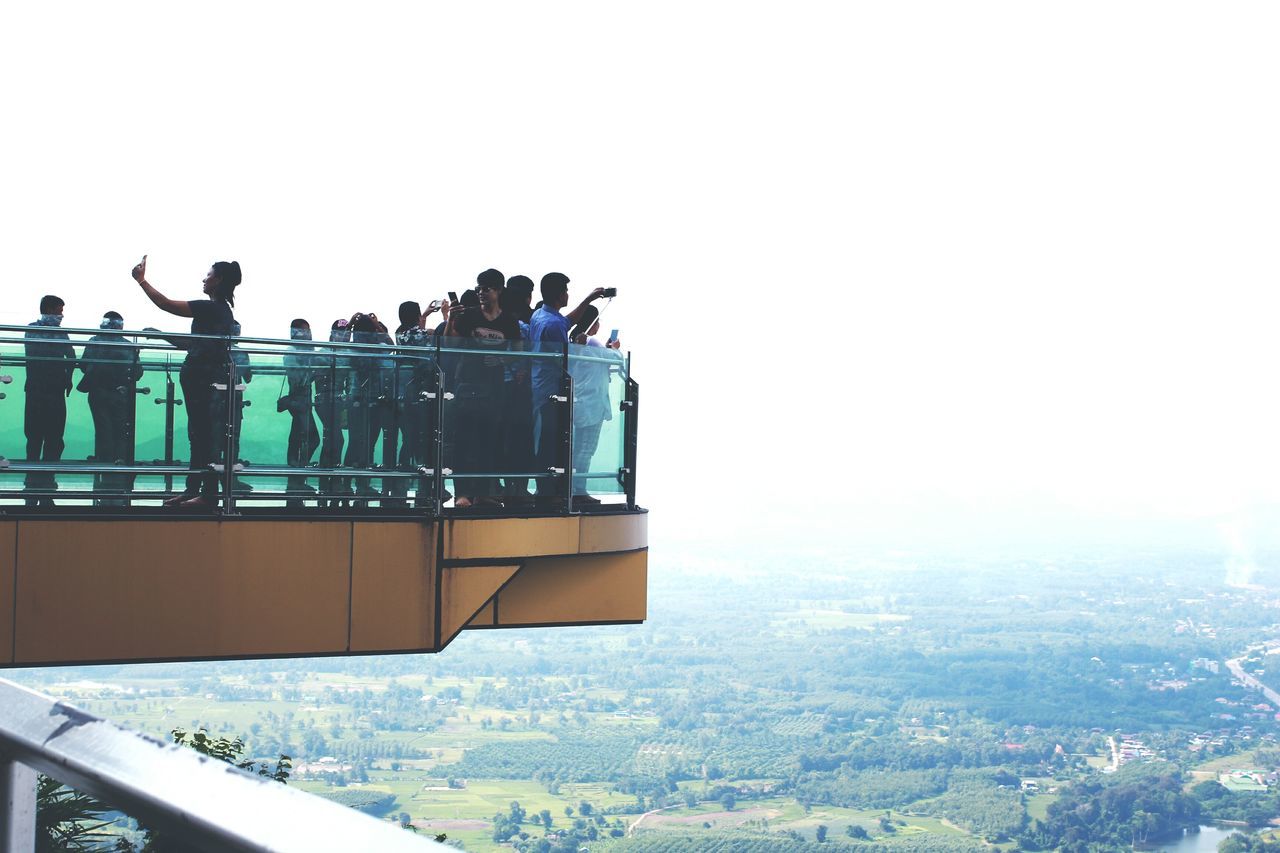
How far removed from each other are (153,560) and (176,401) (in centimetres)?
111

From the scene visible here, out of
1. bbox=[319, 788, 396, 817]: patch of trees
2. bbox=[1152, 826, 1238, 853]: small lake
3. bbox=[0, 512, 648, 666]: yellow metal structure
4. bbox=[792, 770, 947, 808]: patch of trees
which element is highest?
bbox=[0, 512, 648, 666]: yellow metal structure

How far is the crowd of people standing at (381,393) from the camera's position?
9.37 metres

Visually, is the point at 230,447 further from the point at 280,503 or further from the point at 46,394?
the point at 46,394

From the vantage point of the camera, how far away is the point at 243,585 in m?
9.27

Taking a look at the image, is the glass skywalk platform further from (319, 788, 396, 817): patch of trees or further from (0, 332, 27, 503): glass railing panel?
(319, 788, 396, 817): patch of trees

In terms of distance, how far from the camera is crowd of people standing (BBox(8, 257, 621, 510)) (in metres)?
9.37

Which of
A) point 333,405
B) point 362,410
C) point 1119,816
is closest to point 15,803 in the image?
point 333,405

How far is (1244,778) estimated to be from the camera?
530 ft

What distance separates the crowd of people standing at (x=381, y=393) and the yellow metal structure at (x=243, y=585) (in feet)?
1.14

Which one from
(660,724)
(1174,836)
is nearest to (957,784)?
(1174,836)

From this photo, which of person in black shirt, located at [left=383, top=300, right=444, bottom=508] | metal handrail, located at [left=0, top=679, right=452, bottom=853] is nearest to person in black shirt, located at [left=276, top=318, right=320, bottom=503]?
person in black shirt, located at [left=383, top=300, right=444, bottom=508]

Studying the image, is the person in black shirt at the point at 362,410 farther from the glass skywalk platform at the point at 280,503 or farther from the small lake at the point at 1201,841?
the small lake at the point at 1201,841

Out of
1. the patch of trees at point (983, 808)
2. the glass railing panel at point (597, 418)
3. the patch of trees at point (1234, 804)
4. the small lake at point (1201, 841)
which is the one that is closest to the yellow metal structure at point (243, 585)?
the glass railing panel at point (597, 418)

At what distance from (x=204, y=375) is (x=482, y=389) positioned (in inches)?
80.3
